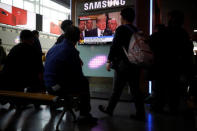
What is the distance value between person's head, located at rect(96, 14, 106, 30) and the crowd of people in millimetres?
1432

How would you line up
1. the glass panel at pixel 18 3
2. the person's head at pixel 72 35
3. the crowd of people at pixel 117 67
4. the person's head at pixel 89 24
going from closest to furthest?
the crowd of people at pixel 117 67
the person's head at pixel 72 35
the person's head at pixel 89 24
the glass panel at pixel 18 3

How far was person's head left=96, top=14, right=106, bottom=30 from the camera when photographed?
14.7 ft

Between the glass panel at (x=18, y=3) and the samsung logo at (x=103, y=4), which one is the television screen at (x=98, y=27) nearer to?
the samsung logo at (x=103, y=4)

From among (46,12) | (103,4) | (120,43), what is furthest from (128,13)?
(46,12)

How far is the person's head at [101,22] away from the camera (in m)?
4.49

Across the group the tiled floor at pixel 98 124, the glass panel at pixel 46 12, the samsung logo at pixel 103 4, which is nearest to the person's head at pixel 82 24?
the samsung logo at pixel 103 4

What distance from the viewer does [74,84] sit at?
238 cm

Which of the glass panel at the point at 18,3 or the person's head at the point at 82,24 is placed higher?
the glass panel at the point at 18,3

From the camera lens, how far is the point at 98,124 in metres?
2.48

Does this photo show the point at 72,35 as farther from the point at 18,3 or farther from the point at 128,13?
the point at 18,3

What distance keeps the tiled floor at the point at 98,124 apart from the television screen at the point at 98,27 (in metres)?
1.88

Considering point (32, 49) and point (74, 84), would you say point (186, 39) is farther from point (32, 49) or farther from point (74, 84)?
point (32, 49)

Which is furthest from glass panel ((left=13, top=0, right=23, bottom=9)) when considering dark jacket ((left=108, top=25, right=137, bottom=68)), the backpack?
the backpack

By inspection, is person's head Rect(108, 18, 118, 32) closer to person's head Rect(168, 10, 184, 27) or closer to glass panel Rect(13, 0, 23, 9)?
person's head Rect(168, 10, 184, 27)
